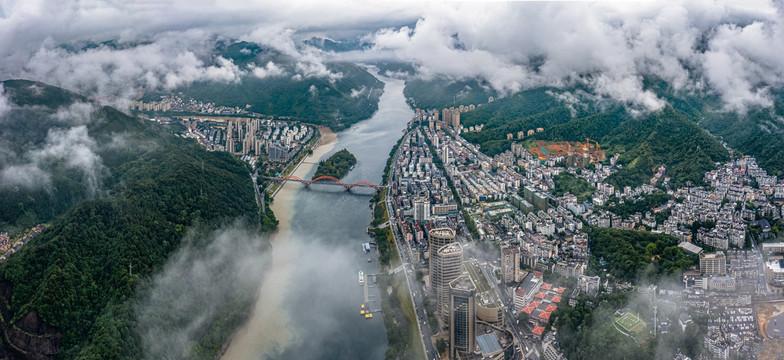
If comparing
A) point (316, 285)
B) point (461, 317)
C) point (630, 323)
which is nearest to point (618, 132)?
point (630, 323)

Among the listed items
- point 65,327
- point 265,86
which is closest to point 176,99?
point 265,86

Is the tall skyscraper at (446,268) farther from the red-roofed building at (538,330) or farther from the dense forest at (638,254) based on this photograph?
the dense forest at (638,254)

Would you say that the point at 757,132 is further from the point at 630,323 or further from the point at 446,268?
the point at 446,268

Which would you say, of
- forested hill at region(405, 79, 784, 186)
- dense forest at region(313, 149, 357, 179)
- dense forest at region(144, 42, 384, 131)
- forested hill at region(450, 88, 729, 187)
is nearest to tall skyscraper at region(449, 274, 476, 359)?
forested hill at region(450, 88, 729, 187)

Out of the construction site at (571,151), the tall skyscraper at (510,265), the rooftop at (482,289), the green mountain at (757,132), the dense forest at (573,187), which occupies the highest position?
the green mountain at (757,132)

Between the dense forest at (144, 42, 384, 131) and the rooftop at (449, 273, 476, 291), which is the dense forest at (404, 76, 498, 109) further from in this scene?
the rooftop at (449, 273, 476, 291)

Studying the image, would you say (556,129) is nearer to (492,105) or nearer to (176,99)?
(492,105)

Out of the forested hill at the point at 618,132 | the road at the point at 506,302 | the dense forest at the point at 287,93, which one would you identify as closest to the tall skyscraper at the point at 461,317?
the road at the point at 506,302
